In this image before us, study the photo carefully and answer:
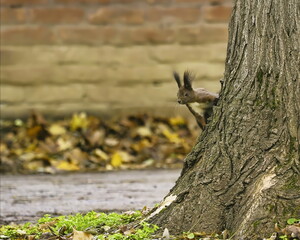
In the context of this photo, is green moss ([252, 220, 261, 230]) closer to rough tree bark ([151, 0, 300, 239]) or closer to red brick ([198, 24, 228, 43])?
rough tree bark ([151, 0, 300, 239])

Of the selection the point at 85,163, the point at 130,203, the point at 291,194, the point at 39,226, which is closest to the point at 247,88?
the point at 291,194

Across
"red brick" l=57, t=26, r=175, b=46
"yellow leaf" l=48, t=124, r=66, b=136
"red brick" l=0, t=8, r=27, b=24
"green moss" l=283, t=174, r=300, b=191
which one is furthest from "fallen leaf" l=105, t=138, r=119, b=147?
"green moss" l=283, t=174, r=300, b=191

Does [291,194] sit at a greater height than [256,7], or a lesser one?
lesser

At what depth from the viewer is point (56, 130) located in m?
8.46

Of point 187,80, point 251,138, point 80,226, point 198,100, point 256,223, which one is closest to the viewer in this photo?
point 256,223

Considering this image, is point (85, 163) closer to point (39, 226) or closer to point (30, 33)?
point (30, 33)

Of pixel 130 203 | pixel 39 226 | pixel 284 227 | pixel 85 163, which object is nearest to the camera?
pixel 284 227

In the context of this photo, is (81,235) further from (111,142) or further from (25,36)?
(25,36)

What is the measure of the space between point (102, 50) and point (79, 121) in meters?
0.79

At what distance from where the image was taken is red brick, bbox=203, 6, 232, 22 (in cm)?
867

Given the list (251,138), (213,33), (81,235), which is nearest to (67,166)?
(213,33)

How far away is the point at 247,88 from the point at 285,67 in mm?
202

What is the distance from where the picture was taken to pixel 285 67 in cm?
389

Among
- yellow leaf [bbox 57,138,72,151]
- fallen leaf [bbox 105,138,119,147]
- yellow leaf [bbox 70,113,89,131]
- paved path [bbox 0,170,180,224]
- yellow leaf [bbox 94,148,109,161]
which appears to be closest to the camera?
paved path [bbox 0,170,180,224]
